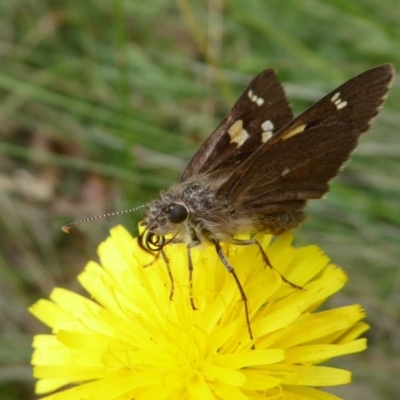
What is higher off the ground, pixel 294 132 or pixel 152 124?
pixel 152 124

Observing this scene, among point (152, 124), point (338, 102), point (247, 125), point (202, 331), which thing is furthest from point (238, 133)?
point (152, 124)

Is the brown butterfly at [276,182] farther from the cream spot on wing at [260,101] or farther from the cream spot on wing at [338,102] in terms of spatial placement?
the cream spot on wing at [260,101]

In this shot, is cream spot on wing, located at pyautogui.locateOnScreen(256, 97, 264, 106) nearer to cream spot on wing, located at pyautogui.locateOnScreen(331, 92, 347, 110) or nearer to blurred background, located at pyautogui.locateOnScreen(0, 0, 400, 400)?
cream spot on wing, located at pyautogui.locateOnScreen(331, 92, 347, 110)

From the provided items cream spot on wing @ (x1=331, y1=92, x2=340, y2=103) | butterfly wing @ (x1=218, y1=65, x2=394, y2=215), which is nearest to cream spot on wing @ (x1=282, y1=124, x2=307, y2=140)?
butterfly wing @ (x1=218, y1=65, x2=394, y2=215)

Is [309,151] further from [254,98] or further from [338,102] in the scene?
[254,98]

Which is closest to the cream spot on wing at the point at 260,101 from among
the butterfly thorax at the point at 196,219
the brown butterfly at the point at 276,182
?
the brown butterfly at the point at 276,182

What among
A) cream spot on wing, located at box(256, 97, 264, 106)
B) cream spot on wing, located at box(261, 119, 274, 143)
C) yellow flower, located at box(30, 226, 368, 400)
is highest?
cream spot on wing, located at box(256, 97, 264, 106)
